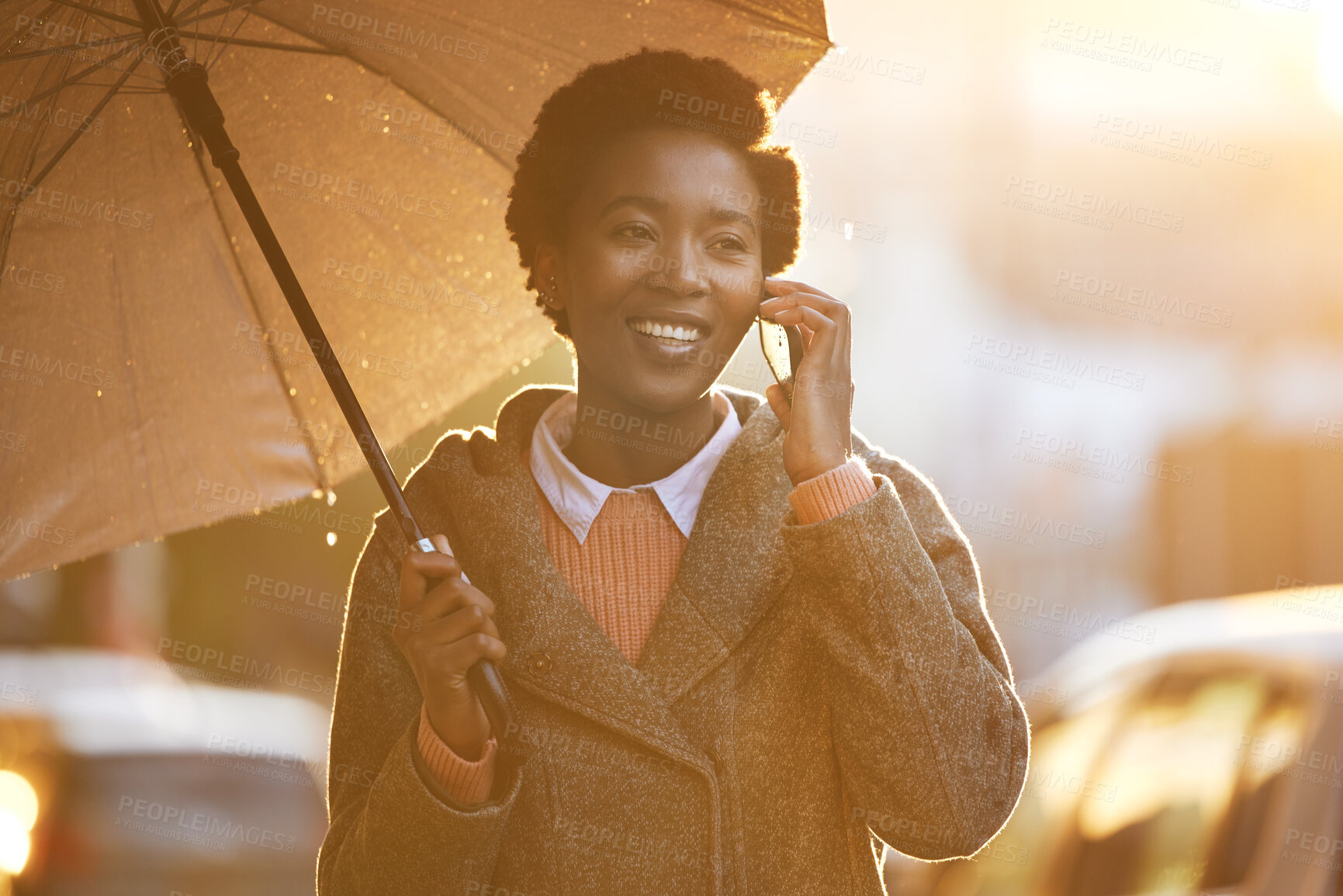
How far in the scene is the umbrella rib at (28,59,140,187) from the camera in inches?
99.7

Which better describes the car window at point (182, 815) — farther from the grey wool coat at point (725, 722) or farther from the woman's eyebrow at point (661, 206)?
the woman's eyebrow at point (661, 206)

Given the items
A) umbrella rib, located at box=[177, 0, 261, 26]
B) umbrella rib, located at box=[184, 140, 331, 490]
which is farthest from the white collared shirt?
umbrella rib, located at box=[177, 0, 261, 26]

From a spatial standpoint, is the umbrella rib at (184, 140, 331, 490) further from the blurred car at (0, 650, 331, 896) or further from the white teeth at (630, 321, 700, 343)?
the blurred car at (0, 650, 331, 896)

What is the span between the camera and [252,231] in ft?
8.23

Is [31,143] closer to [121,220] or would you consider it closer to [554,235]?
[121,220]

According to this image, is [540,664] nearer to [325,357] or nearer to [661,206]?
[325,357]

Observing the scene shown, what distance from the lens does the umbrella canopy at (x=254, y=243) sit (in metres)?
2.62

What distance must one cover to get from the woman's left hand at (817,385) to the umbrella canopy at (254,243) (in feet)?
2.27

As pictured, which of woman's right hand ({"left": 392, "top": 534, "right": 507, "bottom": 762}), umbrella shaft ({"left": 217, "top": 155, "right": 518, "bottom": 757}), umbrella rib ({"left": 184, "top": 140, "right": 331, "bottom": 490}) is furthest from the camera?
umbrella rib ({"left": 184, "top": 140, "right": 331, "bottom": 490})

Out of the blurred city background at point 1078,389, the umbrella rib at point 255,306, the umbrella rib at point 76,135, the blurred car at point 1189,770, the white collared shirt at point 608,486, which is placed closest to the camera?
the white collared shirt at point 608,486

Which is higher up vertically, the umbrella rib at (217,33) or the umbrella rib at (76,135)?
the umbrella rib at (217,33)

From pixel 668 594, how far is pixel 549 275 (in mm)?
720

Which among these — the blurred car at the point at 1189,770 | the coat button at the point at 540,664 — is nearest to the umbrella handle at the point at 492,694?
the coat button at the point at 540,664

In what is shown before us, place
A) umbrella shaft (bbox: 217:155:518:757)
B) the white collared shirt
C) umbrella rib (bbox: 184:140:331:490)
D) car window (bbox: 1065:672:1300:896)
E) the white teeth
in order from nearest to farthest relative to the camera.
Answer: umbrella shaft (bbox: 217:155:518:757), the white teeth, the white collared shirt, umbrella rib (bbox: 184:140:331:490), car window (bbox: 1065:672:1300:896)
